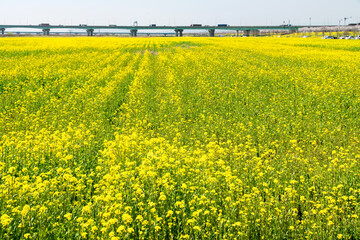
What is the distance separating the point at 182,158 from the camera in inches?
284

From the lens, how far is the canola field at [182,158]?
197 inches

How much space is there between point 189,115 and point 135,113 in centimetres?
212

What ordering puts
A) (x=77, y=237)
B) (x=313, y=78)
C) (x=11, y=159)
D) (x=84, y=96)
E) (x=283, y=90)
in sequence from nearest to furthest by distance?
(x=77, y=237) → (x=11, y=159) → (x=84, y=96) → (x=283, y=90) → (x=313, y=78)

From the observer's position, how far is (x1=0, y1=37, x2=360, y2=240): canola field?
5.00 meters

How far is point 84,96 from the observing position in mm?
14586

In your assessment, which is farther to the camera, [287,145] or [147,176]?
[287,145]

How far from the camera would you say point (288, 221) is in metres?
5.32

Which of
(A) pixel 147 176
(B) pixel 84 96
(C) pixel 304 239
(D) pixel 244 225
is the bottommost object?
(C) pixel 304 239

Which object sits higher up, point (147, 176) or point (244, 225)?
point (147, 176)

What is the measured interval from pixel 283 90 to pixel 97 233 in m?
14.2

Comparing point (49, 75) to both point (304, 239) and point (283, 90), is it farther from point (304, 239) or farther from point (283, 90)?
point (304, 239)

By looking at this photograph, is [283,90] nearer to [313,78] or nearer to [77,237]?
[313,78]

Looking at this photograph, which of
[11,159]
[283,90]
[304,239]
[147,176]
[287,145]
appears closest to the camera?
[304,239]

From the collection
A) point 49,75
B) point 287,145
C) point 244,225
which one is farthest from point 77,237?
point 49,75
